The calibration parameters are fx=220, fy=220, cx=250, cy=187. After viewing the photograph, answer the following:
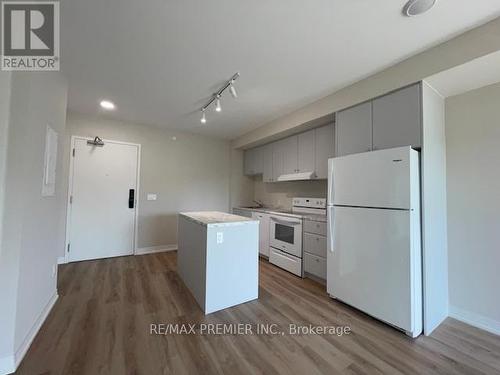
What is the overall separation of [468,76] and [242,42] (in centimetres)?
200

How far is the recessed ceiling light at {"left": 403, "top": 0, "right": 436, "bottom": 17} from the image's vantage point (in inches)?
57.4

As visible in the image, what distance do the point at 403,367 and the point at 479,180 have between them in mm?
1838

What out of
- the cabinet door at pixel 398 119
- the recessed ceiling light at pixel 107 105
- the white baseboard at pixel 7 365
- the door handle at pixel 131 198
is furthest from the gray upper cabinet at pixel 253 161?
the white baseboard at pixel 7 365

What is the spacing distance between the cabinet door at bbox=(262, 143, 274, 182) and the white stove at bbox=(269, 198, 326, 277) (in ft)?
2.57

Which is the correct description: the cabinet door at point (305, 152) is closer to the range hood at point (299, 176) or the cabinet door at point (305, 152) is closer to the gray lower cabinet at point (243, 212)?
the range hood at point (299, 176)

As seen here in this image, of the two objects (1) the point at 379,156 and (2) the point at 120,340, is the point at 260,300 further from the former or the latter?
(1) the point at 379,156

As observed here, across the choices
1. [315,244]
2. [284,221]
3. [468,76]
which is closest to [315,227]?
[315,244]

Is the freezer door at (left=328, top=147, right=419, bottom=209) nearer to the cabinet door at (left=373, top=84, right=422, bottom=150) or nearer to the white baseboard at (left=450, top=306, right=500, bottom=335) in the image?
the cabinet door at (left=373, top=84, right=422, bottom=150)

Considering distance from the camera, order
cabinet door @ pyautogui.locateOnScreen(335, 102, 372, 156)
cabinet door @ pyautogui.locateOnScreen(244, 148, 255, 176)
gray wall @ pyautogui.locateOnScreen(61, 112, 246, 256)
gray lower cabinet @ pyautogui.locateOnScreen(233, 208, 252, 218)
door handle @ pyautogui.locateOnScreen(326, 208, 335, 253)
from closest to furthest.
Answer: cabinet door @ pyautogui.locateOnScreen(335, 102, 372, 156) → door handle @ pyautogui.locateOnScreen(326, 208, 335, 253) → gray wall @ pyautogui.locateOnScreen(61, 112, 246, 256) → gray lower cabinet @ pyautogui.locateOnScreen(233, 208, 252, 218) → cabinet door @ pyautogui.locateOnScreen(244, 148, 255, 176)

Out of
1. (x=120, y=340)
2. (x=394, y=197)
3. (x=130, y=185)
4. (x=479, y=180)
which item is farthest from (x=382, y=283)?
(x=130, y=185)

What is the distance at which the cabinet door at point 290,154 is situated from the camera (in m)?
3.90

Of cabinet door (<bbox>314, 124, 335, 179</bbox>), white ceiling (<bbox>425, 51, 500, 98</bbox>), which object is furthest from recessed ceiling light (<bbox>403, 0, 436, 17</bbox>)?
cabinet door (<bbox>314, 124, 335, 179</bbox>)

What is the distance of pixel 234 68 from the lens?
90.7 inches

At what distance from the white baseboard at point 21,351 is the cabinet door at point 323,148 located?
3535 mm
